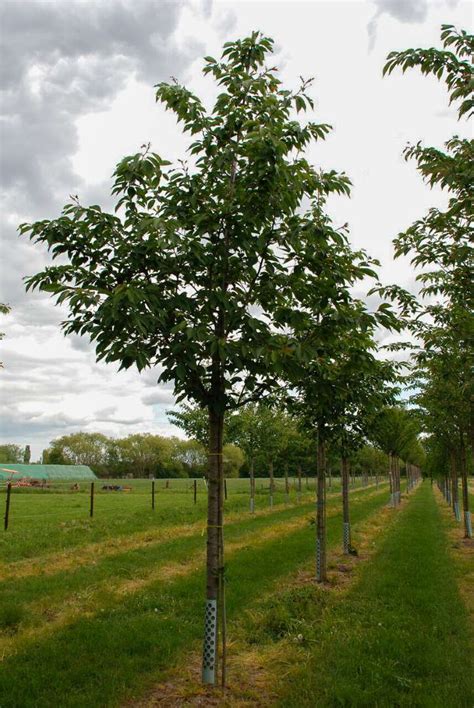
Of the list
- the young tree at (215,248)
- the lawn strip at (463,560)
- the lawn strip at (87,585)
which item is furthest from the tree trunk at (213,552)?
the lawn strip at (463,560)

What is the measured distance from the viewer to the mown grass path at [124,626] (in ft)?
17.6

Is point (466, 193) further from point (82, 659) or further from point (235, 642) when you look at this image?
point (82, 659)

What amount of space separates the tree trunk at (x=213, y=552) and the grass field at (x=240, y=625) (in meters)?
0.40

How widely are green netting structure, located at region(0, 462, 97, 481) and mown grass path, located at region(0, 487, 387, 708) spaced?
2605 inches

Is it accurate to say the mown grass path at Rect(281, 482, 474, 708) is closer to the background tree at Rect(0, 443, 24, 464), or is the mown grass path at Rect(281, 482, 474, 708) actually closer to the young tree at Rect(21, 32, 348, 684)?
the young tree at Rect(21, 32, 348, 684)

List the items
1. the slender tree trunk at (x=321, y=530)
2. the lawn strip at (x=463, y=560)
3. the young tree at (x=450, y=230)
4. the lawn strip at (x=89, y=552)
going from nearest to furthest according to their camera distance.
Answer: the young tree at (x=450, y=230) < the lawn strip at (x=463, y=560) < the slender tree trunk at (x=321, y=530) < the lawn strip at (x=89, y=552)

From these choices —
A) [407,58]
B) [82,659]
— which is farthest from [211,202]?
[82,659]

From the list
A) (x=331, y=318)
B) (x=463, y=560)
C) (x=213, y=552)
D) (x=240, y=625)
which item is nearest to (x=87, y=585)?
(x=240, y=625)

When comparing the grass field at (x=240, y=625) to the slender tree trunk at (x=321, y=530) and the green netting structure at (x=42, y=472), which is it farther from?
the green netting structure at (x=42, y=472)

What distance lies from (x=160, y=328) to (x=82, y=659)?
4.07m

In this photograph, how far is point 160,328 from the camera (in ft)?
16.7

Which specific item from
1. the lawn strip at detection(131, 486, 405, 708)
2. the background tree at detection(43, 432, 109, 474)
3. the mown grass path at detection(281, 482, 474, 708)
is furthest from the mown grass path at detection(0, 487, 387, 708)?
the background tree at detection(43, 432, 109, 474)

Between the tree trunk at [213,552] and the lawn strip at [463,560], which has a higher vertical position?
the tree trunk at [213,552]

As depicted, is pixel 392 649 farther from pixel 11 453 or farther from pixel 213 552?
pixel 11 453
